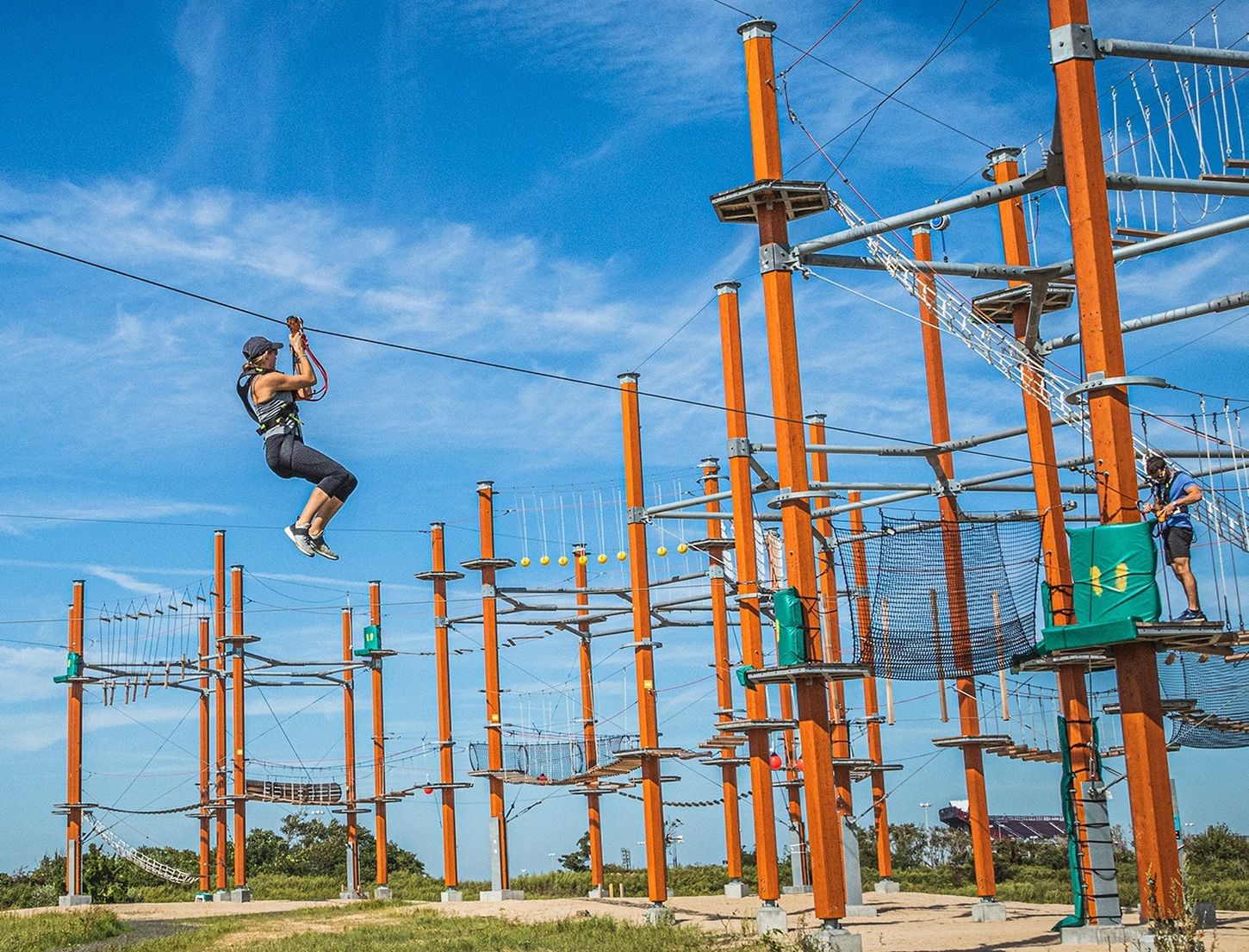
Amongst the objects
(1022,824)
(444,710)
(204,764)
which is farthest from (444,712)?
(1022,824)

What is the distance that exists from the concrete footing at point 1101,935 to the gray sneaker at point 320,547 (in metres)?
8.80

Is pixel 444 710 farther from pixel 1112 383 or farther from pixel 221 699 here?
pixel 1112 383

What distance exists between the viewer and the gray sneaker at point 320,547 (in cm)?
977

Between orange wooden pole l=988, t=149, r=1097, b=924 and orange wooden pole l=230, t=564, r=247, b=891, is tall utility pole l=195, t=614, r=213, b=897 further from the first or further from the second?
orange wooden pole l=988, t=149, r=1097, b=924

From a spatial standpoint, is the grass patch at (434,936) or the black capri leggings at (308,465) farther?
the grass patch at (434,936)

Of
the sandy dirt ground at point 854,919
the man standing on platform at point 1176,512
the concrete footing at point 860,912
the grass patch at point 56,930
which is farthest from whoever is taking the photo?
the grass patch at point 56,930

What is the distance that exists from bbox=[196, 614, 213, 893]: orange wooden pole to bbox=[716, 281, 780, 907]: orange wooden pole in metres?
21.0

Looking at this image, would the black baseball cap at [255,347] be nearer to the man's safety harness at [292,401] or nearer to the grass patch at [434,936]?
the man's safety harness at [292,401]

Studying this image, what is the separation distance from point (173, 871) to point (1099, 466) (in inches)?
1467

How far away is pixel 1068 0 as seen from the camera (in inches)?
496

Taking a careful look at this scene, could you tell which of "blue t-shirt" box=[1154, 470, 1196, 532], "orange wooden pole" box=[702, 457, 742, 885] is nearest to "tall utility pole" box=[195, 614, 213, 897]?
"orange wooden pole" box=[702, 457, 742, 885]

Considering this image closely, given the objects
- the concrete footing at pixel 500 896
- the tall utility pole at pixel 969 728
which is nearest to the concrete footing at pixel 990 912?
the tall utility pole at pixel 969 728

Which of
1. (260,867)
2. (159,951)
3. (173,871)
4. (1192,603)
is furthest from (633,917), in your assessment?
(260,867)

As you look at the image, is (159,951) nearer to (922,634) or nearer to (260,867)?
(922,634)
